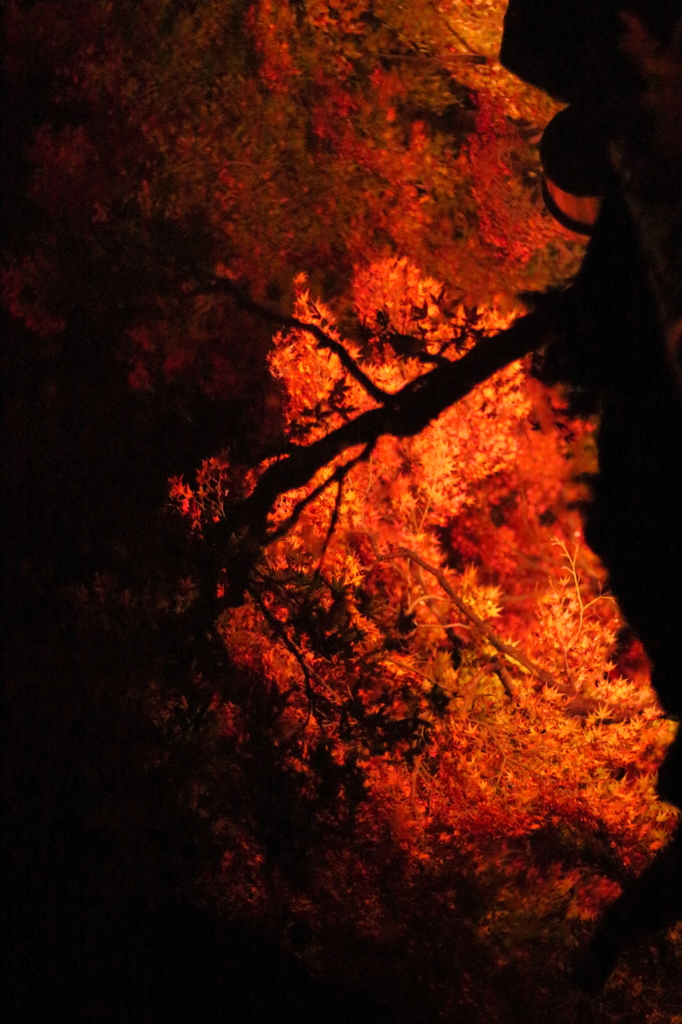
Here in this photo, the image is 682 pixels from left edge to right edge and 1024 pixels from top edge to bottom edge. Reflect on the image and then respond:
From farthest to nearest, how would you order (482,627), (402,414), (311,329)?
(311,329) < (402,414) < (482,627)

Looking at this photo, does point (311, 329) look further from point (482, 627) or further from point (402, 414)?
point (482, 627)

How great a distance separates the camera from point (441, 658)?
1.54 meters

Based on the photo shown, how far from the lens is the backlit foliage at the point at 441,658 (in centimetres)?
138

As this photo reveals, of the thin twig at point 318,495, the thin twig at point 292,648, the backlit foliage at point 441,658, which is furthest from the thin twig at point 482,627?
the thin twig at point 292,648

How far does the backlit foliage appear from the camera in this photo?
1.38 meters

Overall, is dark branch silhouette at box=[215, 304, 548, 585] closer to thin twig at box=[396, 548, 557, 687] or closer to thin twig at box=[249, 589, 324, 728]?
thin twig at box=[249, 589, 324, 728]

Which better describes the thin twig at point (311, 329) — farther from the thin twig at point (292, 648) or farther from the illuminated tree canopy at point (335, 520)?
the thin twig at point (292, 648)

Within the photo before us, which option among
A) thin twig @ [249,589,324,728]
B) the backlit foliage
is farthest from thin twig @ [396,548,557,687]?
thin twig @ [249,589,324,728]

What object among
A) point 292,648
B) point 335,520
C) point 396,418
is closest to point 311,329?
point 396,418

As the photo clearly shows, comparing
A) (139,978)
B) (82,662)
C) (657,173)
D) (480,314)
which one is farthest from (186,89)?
(139,978)

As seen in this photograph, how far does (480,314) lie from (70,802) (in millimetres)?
1539

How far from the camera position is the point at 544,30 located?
1.67 meters

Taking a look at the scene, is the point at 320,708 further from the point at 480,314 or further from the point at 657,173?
the point at 657,173

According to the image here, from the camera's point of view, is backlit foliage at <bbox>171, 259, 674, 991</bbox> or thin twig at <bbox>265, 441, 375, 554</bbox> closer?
backlit foliage at <bbox>171, 259, 674, 991</bbox>
